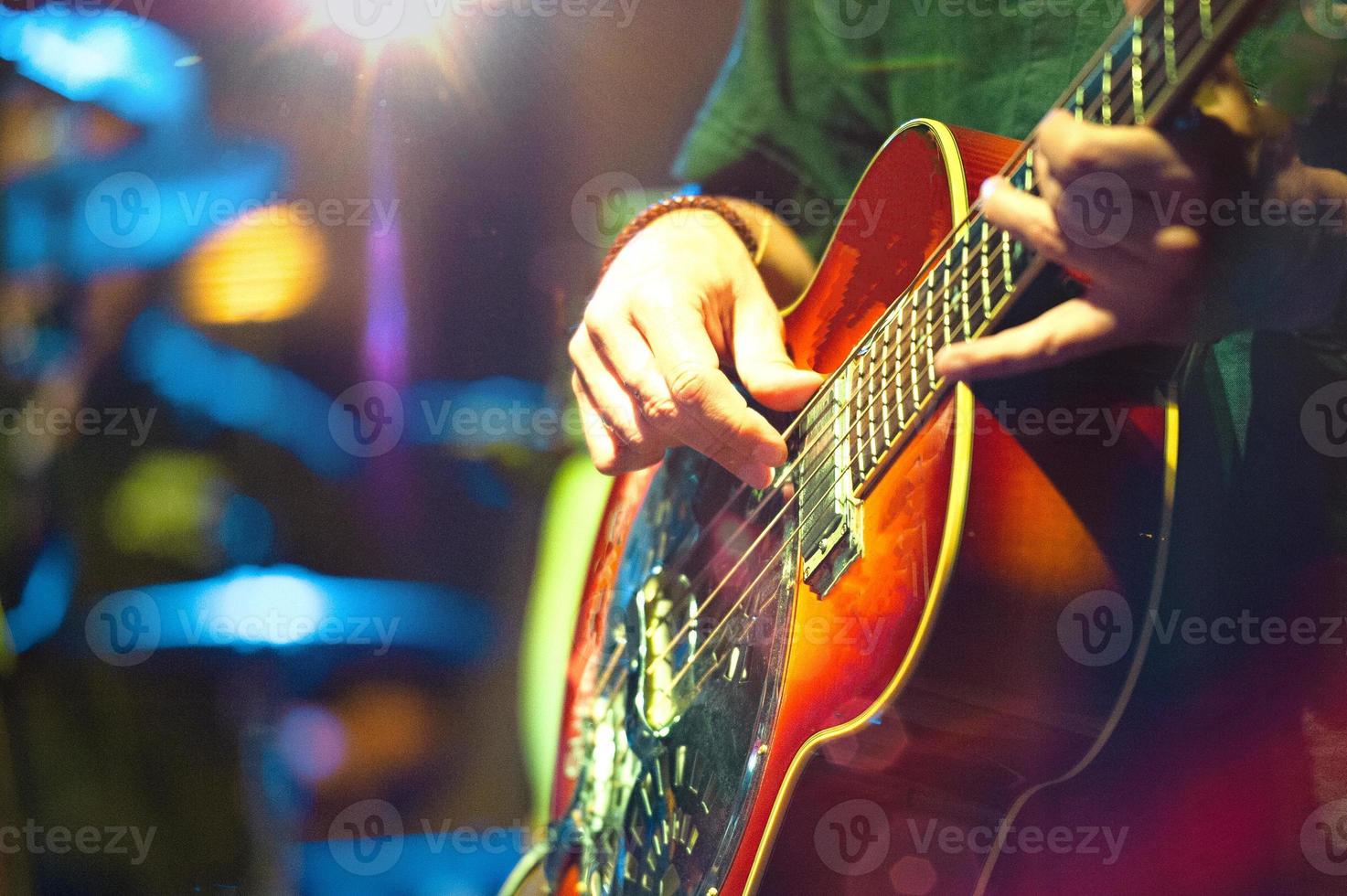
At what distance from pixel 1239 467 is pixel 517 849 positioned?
1605mm

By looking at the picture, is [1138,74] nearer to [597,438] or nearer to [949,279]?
[949,279]

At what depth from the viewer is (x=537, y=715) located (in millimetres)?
1874

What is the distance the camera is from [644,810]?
3.05 ft

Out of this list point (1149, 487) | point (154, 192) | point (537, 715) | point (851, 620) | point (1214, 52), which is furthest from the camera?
point (537, 715)

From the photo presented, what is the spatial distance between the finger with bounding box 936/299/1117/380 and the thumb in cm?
24

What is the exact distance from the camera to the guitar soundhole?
79cm

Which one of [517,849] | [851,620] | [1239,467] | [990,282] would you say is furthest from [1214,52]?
[517,849]

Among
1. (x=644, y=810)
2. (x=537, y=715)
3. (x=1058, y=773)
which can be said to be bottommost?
(x=537, y=715)

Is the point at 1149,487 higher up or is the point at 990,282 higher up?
the point at 990,282

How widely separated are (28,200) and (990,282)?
191cm

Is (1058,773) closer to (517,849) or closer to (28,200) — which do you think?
(517,849)

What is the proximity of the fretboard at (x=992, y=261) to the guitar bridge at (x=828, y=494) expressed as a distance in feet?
0.03

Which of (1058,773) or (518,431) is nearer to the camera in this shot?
(1058,773)

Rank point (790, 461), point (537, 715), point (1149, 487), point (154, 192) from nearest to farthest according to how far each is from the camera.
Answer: point (1149, 487)
point (790, 461)
point (154, 192)
point (537, 715)
